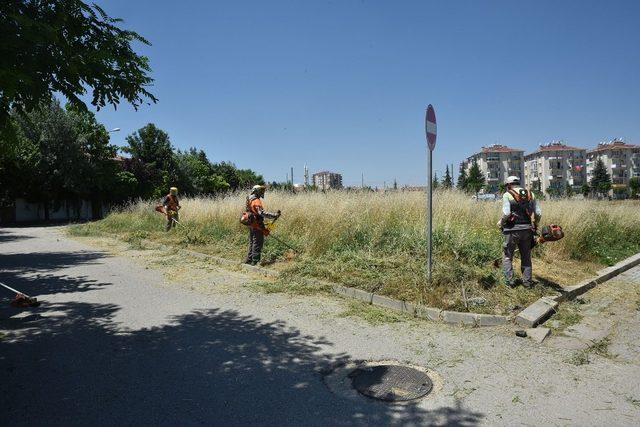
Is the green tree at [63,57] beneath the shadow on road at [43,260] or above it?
above

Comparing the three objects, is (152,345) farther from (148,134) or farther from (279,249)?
(148,134)

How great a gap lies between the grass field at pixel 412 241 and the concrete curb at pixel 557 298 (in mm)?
190

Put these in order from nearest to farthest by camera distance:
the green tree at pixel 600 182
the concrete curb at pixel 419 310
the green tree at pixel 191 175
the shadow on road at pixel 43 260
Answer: the concrete curb at pixel 419 310 → the shadow on road at pixel 43 260 → the green tree at pixel 191 175 → the green tree at pixel 600 182

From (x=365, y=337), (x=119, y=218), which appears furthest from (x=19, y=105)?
(x=119, y=218)

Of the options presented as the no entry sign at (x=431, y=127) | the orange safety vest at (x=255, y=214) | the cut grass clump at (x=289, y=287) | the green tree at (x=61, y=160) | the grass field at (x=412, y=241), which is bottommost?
the cut grass clump at (x=289, y=287)

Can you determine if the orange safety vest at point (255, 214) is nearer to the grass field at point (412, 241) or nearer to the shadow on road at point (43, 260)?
the grass field at point (412, 241)

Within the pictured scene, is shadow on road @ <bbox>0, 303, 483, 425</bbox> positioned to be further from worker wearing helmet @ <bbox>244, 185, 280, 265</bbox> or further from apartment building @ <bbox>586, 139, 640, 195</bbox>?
apartment building @ <bbox>586, 139, 640, 195</bbox>

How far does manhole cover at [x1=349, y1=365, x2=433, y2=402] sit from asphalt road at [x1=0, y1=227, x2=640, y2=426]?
13cm

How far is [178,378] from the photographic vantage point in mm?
3914

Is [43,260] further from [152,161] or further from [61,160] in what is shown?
[152,161]

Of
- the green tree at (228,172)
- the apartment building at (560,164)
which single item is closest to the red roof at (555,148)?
the apartment building at (560,164)

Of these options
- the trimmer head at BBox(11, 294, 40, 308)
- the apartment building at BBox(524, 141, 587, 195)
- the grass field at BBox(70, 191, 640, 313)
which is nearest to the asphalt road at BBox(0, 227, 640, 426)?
the trimmer head at BBox(11, 294, 40, 308)

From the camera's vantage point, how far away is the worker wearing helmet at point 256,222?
906cm

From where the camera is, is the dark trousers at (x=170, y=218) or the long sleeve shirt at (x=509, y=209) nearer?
the long sleeve shirt at (x=509, y=209)
